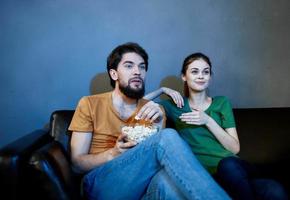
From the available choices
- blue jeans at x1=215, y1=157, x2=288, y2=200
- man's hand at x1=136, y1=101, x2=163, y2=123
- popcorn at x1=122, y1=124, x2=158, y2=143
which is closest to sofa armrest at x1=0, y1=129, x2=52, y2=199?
popcorn at x1=122, y1=124, x2=158, y2=143

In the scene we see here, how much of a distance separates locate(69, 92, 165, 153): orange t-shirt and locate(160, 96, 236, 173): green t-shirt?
298 mm

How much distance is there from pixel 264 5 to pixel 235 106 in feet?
2.27

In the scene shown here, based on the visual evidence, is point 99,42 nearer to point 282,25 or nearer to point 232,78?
point 232,78

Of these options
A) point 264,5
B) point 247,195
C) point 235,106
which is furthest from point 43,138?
point 264,5

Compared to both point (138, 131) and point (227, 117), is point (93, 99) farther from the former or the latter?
point (227, 117)

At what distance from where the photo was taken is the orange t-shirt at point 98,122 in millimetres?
1354

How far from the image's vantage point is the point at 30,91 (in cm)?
176

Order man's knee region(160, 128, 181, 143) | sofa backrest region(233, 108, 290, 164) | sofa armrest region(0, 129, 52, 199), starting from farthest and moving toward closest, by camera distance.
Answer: sofa backrest region(233, 108, 290, 164) → man's knee region(160, 128, 181, 143) → sofa armrest region(0, 129, 52, 199)

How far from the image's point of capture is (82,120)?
53.1 inches

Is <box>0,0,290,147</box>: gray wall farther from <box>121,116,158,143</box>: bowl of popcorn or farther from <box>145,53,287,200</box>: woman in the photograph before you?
<box>121,116,158,143</box>: bowl of popcorn

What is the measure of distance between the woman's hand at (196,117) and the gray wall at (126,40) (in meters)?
0.51

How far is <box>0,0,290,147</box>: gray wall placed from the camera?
1743 mm

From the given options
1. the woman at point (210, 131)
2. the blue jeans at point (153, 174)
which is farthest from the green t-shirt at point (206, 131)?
the blue jeans at point (153, 174)

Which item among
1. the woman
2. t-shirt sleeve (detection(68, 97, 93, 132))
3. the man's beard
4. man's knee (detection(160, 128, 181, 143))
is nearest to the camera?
man's knee (detection(160, 128, 181, 143))
